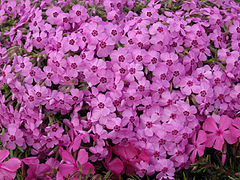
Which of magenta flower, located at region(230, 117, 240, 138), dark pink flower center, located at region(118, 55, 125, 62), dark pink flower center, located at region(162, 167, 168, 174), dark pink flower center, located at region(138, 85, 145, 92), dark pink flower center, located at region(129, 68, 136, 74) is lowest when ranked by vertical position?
dark pink flower center, located at region(162, 167, 168, 174)

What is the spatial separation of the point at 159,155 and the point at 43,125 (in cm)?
63

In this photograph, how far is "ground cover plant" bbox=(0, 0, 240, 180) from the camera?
5.31 feet

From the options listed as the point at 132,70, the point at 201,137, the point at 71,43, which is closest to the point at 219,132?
the point at 201,137

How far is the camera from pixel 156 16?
181 cm


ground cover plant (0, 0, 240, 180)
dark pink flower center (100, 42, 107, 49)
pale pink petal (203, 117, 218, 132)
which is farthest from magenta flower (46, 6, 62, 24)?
pale pink petal (203, 117, 218, 132)

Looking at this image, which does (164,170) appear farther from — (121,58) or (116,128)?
(121,58)

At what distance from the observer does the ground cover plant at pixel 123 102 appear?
1619 millimetres

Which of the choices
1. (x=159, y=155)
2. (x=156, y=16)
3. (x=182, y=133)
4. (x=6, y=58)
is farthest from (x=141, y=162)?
(x=6, y=58)

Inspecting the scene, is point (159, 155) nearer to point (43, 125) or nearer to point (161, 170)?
point (161, 170)

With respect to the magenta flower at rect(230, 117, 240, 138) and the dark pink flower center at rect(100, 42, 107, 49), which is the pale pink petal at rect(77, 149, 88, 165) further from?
the magenta flower at rect(230, 117, 240, 138)

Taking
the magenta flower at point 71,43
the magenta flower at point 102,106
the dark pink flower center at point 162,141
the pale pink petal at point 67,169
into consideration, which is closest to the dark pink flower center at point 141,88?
the magenta flower at point 102,106

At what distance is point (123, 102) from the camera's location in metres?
1.59

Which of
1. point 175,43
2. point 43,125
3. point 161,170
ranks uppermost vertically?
point 175,43

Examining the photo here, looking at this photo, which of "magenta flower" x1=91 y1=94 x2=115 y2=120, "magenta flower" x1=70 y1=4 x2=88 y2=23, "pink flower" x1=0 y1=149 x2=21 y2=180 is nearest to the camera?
"pink flower" x1=0 y1=149 x2=21 y2=180
